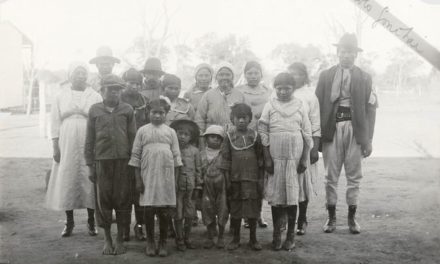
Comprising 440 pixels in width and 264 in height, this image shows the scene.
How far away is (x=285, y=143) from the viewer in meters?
4.27

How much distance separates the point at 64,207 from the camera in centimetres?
478

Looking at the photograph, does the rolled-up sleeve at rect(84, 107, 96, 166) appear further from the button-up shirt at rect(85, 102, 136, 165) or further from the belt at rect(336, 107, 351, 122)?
the belt at rect(336, 107, 351, 122)

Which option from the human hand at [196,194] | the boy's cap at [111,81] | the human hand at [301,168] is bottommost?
the human hand at [196,194]

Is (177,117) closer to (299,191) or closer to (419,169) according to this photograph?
(299,191)

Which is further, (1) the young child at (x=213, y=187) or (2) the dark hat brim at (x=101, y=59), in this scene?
(2) the dark hat brim at (x=101, y=59)

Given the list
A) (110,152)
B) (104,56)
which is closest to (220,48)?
(104,56)

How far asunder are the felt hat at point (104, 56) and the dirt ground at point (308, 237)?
194cm

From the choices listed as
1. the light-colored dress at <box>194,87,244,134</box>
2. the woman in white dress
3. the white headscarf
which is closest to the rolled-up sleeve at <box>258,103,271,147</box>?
the light-colored dress at <box>194,87,244,134</box>

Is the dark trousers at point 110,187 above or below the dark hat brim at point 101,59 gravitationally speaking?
below

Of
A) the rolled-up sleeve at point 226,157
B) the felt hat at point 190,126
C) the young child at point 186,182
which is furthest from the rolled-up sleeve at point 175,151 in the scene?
the rolled-up sleeve at point 226,157

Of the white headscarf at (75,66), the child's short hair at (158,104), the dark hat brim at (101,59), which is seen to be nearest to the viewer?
the child's short hair at (158,104)

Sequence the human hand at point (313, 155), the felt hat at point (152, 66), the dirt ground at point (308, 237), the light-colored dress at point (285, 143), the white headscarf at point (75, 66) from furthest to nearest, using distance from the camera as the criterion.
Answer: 1. the felt hat at point (152, 66)
2. the white headscarf at point (75, 66)
3. the human hand at point (313, 155)
4. the light-colored dress at point (285, 143)
5. the dirt ground at point (308, 237)

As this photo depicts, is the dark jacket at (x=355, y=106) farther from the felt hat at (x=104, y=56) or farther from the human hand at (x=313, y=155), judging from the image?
the felt hat at (x=104, y=56)

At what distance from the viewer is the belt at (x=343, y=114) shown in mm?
5043
